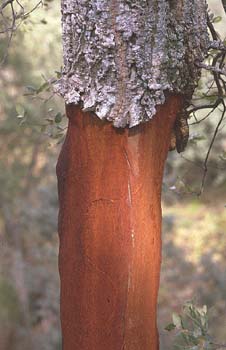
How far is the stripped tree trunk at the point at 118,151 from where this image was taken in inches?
47.1

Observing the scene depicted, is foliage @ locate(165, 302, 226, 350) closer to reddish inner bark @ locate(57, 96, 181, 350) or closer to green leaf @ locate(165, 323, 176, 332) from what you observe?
green leaf @ locate(165, 323, 176, 332)

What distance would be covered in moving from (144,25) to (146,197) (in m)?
0.31

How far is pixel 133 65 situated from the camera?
1195mm

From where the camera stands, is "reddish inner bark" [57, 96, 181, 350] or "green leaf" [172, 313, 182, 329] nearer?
"reddish inner bark" [57, 96, 181, 350]

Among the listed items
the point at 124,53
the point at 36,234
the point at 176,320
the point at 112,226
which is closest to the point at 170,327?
the point at 176,320

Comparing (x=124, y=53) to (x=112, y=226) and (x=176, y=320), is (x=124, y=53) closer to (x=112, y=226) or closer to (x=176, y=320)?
(x=112, y=226)

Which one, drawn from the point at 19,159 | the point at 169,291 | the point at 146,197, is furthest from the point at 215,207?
the point at 146,197

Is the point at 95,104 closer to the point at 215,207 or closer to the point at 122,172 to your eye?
the point at 122,172

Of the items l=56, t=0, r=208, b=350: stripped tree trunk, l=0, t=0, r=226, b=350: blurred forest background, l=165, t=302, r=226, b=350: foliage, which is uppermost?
l=0, t=0, r=226, b=350: blurred forest background

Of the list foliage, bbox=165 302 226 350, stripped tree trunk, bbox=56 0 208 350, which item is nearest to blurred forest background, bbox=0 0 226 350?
foliage, bbox=165 302 226 350

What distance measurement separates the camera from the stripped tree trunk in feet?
3.92

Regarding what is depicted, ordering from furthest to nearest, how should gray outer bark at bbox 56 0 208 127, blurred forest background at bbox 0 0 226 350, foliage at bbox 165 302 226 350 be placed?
blurred forest background at bbox 0 0 226 350
foliage at bbox 165 302 226 350
gray outer bark at bbox 56 0 208 127

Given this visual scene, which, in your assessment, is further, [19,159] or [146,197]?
[19,159]

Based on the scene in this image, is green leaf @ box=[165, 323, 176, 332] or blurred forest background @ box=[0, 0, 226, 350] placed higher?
blurred forest background @ box=[0, 0, 226, 350]
